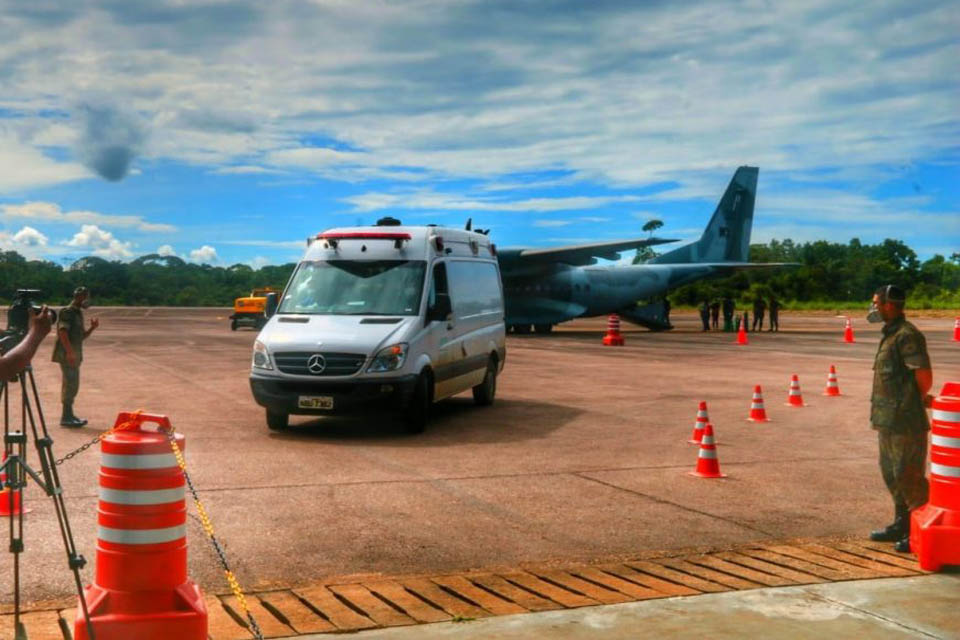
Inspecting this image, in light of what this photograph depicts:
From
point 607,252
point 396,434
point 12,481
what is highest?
point 607,252

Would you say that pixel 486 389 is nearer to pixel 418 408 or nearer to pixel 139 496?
pixel 418 408

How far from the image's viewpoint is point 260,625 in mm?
5363

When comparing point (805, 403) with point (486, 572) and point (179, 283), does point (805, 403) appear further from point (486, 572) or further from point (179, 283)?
point (179, 283)

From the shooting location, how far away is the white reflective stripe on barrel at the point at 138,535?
4.71m

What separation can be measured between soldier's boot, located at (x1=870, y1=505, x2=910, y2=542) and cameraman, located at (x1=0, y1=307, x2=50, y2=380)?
600 cm

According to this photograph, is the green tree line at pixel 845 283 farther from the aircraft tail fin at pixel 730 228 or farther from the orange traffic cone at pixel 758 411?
the orange traffic cone at pixel 758 411

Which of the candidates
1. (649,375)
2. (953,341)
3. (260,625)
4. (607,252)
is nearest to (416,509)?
(260,625)

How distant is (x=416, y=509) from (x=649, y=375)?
563 inches

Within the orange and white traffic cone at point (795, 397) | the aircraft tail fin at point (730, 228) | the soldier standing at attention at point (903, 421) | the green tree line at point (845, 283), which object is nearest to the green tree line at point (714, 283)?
the green tree line at point (845, 283)

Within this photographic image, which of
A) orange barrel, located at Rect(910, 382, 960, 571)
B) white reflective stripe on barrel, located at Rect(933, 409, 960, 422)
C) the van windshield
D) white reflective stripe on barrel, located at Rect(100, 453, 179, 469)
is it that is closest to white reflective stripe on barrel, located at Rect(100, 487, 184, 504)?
white reflective stripe on barrel, located at Rect(100, 453, 179, 469)

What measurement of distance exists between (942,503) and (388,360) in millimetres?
6901

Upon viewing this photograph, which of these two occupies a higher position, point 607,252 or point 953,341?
point 607,252

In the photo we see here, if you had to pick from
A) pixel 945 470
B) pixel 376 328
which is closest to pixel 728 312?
pixel 376 328

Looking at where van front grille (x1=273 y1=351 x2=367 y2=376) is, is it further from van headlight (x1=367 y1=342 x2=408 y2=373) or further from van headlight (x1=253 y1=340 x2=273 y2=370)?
van headlight (x1=253 y1=340 x2=273 y2=370)
